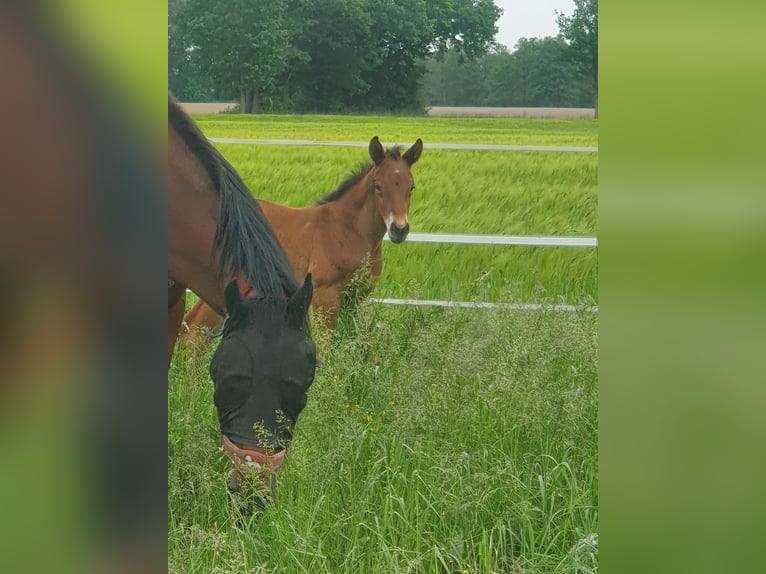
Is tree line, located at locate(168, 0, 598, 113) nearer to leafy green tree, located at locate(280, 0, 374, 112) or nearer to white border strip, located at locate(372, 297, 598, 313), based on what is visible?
leafy green tree, located at locate(280, 0, 374, 112)

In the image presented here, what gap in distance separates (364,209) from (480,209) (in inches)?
13.7

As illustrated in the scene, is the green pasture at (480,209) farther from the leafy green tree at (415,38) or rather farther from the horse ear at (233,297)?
the horse ear at (233,297)

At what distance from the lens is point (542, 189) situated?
7.20 feet

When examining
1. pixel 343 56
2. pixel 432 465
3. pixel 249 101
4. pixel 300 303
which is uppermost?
A: pixel 343 56

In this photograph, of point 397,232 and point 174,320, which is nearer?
point 397,232

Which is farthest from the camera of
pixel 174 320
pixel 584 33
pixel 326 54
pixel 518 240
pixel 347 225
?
pixel 174 320

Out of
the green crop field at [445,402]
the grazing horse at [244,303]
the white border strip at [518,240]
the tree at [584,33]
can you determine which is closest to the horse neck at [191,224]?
the grazing horse at [244,303]

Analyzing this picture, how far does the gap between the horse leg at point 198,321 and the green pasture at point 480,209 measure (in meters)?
0.44

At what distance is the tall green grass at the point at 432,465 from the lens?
2188mm

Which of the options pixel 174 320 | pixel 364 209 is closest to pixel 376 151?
pixel 364 209

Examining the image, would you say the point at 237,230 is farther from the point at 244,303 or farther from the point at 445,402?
the point at 445,402

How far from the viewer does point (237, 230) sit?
2301mm
